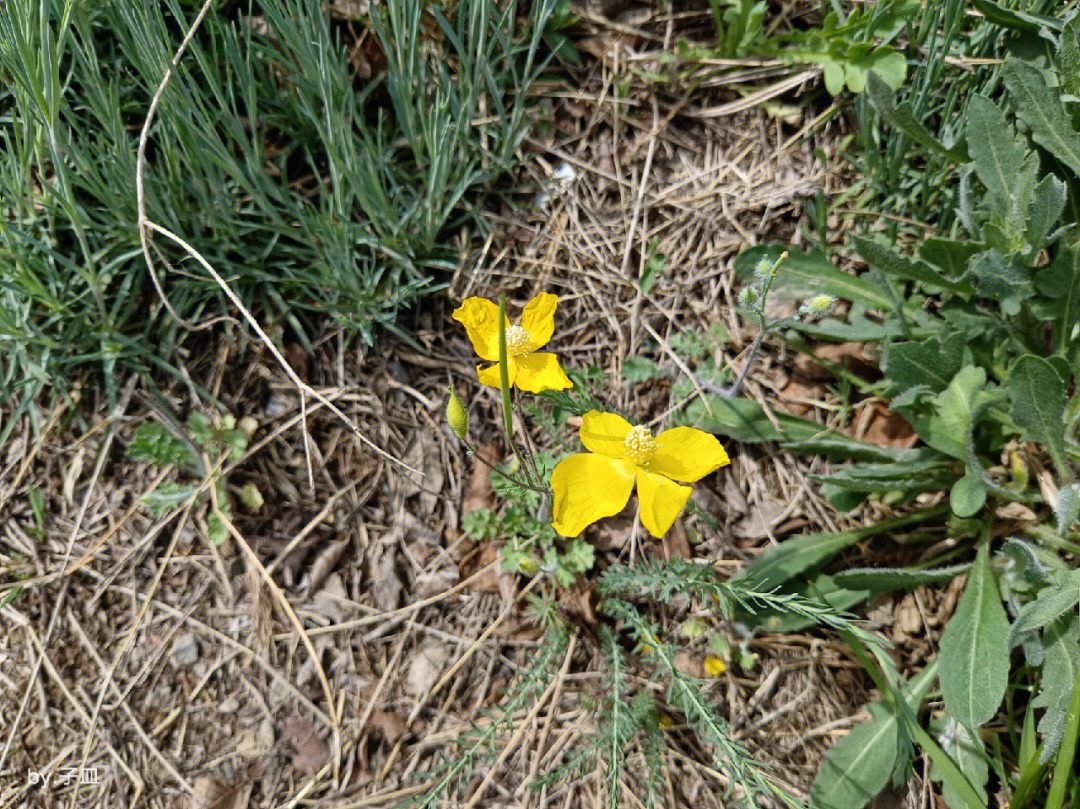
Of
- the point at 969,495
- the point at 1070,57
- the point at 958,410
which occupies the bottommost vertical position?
the point at 969,495

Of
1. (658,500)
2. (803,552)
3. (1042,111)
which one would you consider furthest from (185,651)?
(1042,111)

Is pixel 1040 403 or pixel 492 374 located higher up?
pixel 492 374

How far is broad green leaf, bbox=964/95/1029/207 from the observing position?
1802 mm

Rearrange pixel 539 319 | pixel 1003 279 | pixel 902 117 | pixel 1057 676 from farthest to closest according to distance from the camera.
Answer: pixel 902 117
pixel 1003 279
pixel 1057 676
pixel 539 319

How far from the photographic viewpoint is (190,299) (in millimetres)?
2084

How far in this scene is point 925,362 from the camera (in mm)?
1806

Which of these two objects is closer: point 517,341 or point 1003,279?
point 517,341

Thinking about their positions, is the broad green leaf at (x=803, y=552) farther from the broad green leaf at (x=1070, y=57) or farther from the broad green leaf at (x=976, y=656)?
the broad green leaf at (x=1070, y=57)

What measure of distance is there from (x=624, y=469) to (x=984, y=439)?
1.08 metres

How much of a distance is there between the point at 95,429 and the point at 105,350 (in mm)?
214

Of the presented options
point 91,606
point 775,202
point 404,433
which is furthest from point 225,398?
point 775,202

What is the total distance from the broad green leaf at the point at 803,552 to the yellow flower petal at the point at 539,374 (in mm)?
755

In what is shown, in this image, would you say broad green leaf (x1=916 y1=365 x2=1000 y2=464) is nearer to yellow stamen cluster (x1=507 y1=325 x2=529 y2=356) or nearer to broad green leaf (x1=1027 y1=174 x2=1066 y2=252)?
broad green leaf (x1=1027 y1=174 x2=1066 y2=252)

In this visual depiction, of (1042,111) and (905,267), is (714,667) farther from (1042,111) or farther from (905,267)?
(1042,111)
